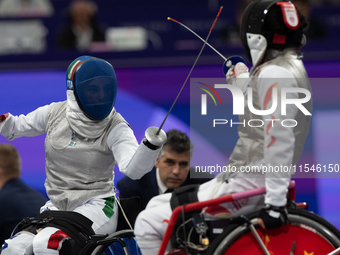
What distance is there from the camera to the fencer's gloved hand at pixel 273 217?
2180mm

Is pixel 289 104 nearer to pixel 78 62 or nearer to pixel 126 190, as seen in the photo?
pixel 78 62

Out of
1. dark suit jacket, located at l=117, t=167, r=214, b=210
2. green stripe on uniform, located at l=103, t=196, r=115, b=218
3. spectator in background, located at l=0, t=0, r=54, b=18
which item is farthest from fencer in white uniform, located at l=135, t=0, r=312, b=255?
spectator in background, located at l=0, t=0, r=54, b=18

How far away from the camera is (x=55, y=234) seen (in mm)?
2621

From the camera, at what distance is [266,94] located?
2.25 metres

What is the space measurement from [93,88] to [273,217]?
117 centimetres

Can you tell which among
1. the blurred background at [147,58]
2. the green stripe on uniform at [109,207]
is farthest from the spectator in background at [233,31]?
the green stripe on uniform at [109,207]

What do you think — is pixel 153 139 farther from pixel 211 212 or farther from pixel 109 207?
pixel 109 207

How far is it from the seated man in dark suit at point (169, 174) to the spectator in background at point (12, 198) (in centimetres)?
57

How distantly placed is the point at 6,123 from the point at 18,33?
11.6 ft

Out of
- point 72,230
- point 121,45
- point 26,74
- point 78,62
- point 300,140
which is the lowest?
point 72,230

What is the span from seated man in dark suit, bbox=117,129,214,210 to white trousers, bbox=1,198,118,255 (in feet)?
2.45

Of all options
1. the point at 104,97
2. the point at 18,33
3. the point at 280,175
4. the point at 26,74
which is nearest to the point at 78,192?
the point at 104,97

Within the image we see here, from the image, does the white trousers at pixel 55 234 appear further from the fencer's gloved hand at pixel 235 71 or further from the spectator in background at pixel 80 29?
the spectator in background at pixel 80 29

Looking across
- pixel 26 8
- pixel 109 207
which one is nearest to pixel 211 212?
pixel 109 207
